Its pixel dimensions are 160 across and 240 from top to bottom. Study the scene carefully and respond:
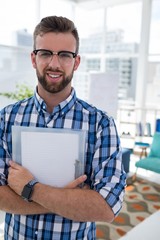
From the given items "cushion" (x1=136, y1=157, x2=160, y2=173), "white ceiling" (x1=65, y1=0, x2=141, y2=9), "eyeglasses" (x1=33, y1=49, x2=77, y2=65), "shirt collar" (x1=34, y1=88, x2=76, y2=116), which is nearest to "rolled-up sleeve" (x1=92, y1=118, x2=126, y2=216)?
"shirt collar" (x1=34, y1=88, x2=76, y2=116)

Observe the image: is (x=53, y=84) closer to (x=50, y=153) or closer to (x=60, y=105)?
(x=60, y=105)

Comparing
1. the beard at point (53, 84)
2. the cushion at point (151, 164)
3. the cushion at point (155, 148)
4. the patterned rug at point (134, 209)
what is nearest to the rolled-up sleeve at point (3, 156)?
the beard at point (53, 84)

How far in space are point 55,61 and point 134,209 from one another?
283 cm

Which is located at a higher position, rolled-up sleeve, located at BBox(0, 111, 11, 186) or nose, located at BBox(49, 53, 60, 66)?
nose, located at BBox(49, 53, 60, 66)

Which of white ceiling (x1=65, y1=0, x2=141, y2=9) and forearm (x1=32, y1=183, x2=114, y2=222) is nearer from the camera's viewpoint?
forearm (x1=32, y1=183, x2=114, y2=222)

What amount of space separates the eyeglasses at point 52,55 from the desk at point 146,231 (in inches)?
63.5

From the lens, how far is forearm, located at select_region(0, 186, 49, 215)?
93 centimetres

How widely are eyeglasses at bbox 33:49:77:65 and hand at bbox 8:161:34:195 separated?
1.36ft

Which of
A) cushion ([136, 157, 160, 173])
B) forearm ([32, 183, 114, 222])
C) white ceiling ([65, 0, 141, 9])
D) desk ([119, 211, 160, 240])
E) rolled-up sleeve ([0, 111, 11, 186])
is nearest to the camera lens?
forearm ([32, 183, 114, 222])

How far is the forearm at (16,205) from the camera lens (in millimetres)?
930

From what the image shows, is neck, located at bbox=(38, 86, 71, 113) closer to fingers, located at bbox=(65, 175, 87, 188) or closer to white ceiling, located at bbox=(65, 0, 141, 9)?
fingers, located at bbox=(65, 175, 87, 188)

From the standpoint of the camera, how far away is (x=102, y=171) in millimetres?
937

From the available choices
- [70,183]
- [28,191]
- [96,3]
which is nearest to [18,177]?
[28,191]

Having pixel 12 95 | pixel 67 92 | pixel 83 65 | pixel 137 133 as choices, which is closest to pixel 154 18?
pixel 83 65
